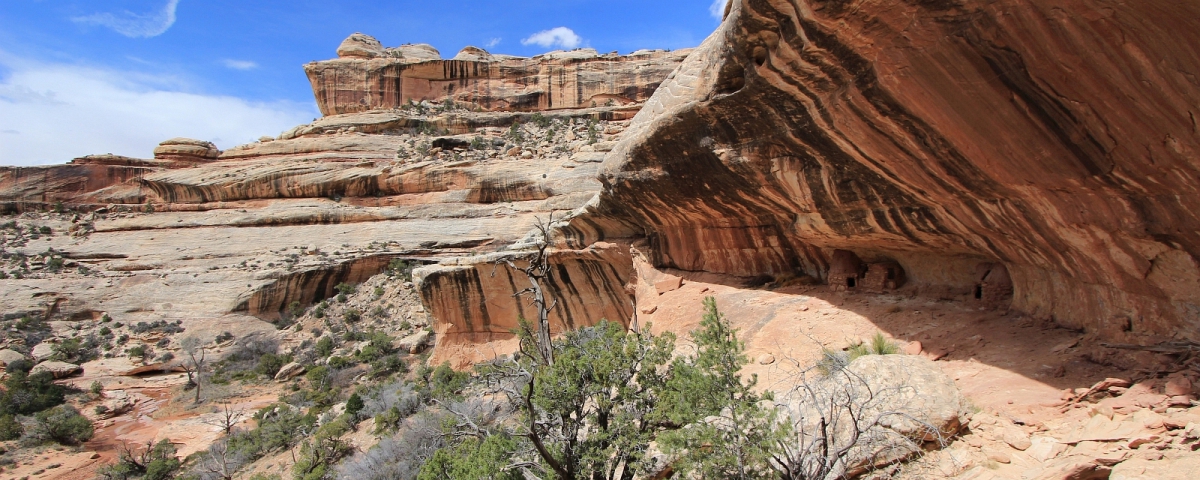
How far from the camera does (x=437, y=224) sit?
32.2 metres

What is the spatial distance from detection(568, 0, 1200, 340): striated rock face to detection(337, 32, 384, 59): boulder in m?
50.3

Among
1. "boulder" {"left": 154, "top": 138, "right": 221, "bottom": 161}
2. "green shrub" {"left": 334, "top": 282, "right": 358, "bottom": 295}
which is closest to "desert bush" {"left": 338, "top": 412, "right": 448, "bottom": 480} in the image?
"green shrub" {"left": 334, "top": 282, "right": 358, "bottom": 295}

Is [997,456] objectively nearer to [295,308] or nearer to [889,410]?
[889,410]

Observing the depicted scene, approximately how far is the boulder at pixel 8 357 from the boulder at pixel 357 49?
33.9 meters

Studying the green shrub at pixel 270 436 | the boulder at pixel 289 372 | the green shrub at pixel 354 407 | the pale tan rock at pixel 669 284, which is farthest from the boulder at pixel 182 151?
the pale tan rock at pixel 669 284

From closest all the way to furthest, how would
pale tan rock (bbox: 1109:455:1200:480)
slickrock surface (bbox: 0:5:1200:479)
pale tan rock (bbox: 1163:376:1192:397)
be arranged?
pale tan rock (bbox: 1109:455:1200:480) < slickrock surface (bbox: 0:5:1200:479) < pale tan rock (bbox: 1163:376:1192:397)

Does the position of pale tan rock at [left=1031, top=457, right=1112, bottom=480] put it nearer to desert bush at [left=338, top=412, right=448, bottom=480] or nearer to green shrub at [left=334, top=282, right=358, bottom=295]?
desert bush at [left=338, top=412, right=448, bottom=480]

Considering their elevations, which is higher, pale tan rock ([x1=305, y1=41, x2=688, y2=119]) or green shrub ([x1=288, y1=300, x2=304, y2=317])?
pale tan rock ([x1=305, y1=41, x2=688, y2=119])

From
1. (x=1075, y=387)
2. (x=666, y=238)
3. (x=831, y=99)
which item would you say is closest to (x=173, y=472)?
(x=666, y=238)

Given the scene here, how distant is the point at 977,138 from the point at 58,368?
31.6 m

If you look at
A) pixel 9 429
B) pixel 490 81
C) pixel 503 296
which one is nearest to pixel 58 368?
pixel 9 429

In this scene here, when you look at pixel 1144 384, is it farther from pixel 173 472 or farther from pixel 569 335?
pixel 173 472

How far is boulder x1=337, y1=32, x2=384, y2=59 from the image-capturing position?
5177cm

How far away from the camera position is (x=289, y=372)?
23.6 m
